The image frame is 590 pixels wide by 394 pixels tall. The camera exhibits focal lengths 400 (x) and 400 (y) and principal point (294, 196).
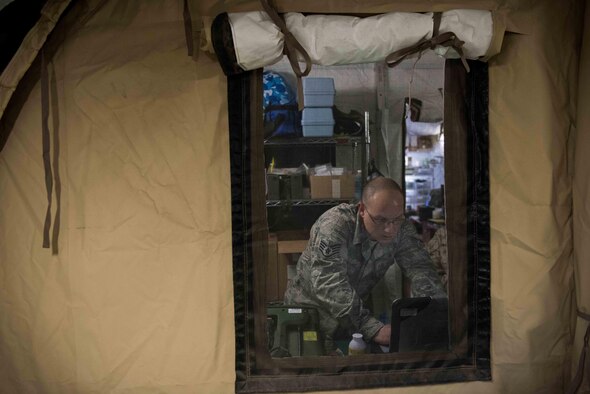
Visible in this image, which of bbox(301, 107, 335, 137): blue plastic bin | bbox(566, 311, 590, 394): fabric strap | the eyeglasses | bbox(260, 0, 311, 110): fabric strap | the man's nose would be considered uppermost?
bbox(260, 0, 311, 110): fabric strap

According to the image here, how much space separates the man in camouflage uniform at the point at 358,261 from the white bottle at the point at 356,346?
0.02 m

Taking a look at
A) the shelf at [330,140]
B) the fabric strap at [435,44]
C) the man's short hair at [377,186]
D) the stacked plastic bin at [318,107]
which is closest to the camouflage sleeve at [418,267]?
the man's short hair at [377,186]

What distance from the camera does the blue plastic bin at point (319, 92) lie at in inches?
57.9

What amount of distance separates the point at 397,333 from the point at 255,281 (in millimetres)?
572

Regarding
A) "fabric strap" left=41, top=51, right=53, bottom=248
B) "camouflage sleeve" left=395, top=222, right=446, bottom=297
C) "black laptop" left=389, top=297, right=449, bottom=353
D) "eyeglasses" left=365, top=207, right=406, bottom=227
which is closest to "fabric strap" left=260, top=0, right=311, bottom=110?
"eyeglasses" left=365, top=207, right=406, bottom=227

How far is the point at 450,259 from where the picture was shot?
57.9 inches

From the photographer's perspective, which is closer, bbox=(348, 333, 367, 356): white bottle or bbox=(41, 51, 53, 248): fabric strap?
bbox=(41, 51, 53, 248): fabric strap

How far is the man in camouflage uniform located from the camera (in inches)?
57.9

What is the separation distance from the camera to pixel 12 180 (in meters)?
1.40

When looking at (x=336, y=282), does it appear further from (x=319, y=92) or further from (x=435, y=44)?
(x=435, y=44)

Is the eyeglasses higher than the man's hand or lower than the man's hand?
higher

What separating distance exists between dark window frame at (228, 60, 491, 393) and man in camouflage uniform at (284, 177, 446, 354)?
10 centimetres

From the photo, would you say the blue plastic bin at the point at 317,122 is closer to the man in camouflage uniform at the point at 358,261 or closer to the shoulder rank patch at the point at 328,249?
the man in camouflage uniform at the point at 358,261

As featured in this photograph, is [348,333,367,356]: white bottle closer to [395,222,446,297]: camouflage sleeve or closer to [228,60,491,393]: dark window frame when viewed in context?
[228,60,491,393]: dark window frame
